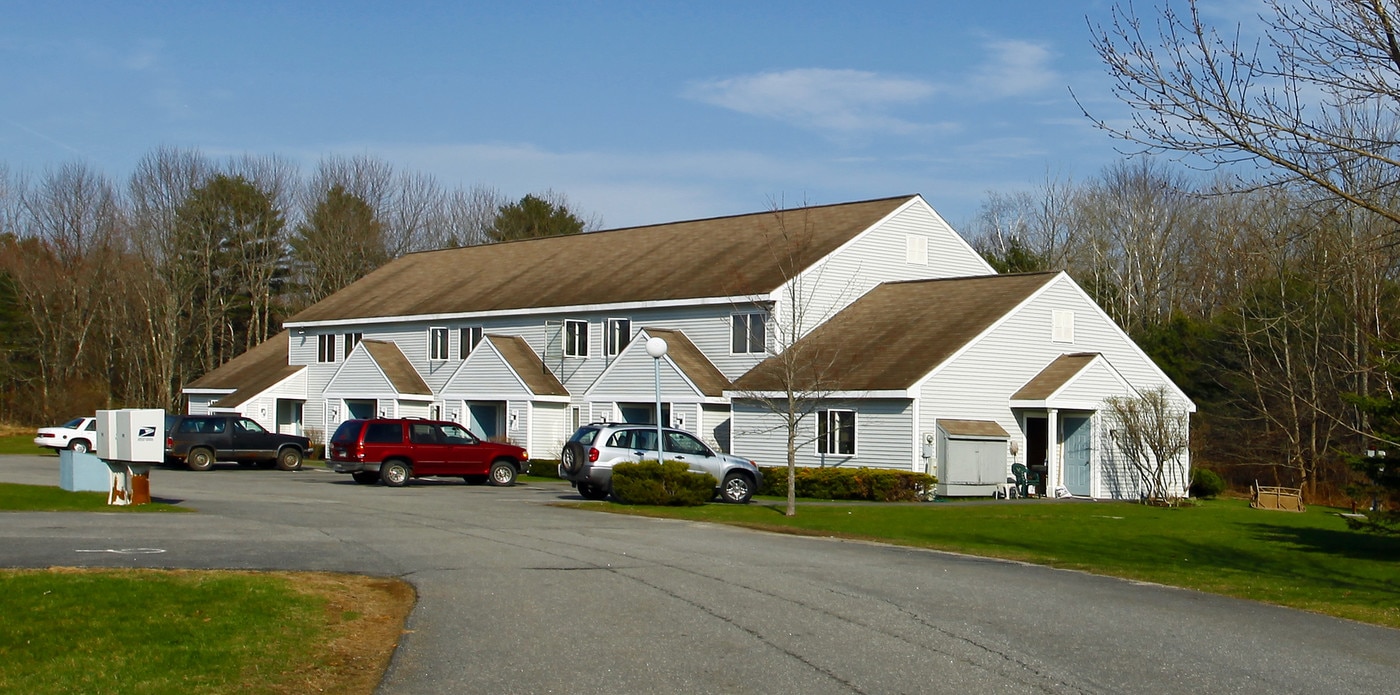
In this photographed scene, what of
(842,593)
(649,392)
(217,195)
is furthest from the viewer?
(217,195)

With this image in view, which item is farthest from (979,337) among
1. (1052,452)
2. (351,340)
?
(351,340)

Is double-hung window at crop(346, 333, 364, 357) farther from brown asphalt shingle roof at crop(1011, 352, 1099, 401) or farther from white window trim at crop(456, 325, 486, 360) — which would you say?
brown asphalt shingle roof at crop(1011, 352, 1099, 401)

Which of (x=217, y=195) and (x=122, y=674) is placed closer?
(x=122, y=674)

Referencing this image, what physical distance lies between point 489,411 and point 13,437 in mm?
27831

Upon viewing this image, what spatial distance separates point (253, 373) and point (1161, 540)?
148 ft

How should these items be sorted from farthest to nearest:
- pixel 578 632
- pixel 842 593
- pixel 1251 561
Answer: pixel 1251 561, pixel 842 593, pixel 578 632

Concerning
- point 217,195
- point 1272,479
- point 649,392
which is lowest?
point 1272,479

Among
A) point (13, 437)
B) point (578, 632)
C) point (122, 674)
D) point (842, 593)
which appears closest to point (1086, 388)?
point (842, 593)

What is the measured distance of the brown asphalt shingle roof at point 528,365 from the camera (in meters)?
46.0

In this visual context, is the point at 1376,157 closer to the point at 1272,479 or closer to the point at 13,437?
the point at 1272,479

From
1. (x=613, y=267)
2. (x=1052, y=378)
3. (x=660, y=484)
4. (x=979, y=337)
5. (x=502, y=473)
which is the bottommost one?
(x=502, y=473)

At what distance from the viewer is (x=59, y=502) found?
24922mm

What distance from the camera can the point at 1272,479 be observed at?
50188 millimetres

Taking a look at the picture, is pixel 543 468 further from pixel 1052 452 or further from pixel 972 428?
pixel 1052 452
